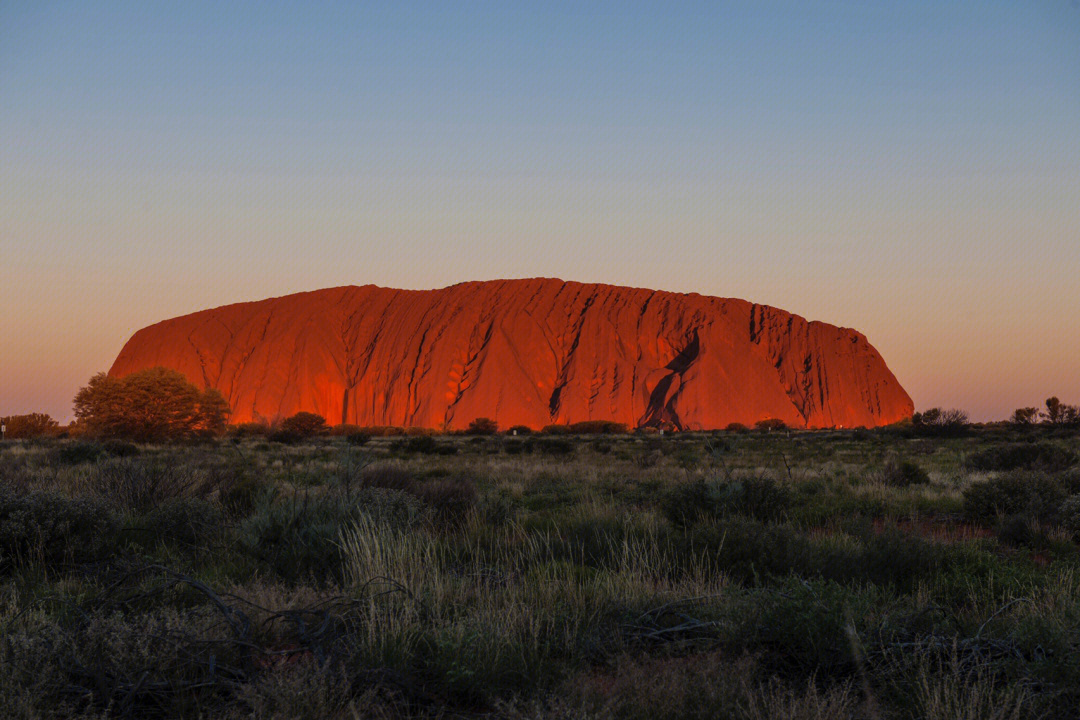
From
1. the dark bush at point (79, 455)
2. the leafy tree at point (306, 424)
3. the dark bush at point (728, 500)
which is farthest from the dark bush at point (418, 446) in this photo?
the leafy tree at point (306, 424)

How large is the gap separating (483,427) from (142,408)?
34376mm

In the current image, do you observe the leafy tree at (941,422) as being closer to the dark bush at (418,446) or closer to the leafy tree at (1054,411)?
the leafy tree at (1054,411)

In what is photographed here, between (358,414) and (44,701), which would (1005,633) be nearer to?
(44,701)

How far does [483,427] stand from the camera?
229 feet

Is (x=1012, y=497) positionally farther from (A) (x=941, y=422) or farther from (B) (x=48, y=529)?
(A) (x=941, y=422)

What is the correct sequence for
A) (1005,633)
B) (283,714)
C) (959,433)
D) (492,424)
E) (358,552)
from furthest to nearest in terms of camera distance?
(492,424) < (959,433) < (358,552) < (1005,633) < (283,714)

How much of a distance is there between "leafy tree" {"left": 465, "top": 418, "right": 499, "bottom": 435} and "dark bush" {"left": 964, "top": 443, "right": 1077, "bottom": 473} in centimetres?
4994

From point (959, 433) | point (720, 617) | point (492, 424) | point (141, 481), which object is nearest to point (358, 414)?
point (492, 424)

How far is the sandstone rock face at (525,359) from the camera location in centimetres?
7956

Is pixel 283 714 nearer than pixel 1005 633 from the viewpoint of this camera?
Yes

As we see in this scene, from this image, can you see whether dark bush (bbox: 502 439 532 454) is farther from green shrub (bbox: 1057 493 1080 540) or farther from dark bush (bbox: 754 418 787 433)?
dark bush (bbox: 754 418 787 433)

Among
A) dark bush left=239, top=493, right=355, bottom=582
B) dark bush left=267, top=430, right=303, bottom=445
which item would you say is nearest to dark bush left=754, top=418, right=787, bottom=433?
dark bush left=267, top=430, right=303, bottom=445

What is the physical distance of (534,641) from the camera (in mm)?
4152

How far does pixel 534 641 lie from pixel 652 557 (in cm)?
283
